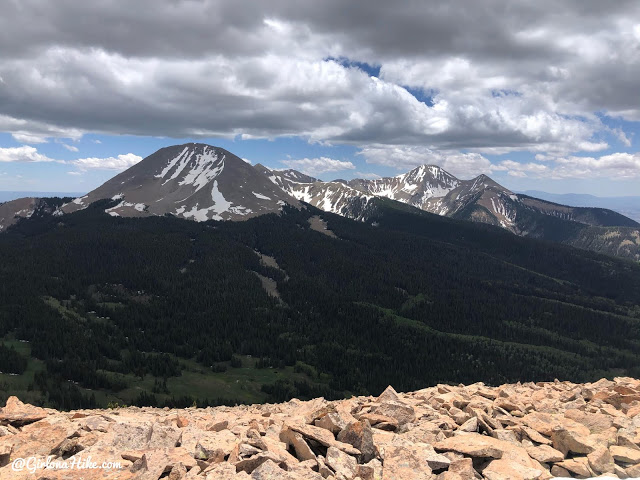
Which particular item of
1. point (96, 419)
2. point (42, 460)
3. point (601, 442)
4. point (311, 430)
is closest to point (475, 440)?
point (601, 442)

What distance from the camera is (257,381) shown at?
172125 mm

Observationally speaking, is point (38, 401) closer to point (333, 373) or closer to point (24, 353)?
point (24, 353)

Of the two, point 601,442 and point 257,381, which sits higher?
point 601,442

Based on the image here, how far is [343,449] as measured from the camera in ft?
54.9

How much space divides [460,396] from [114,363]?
186m

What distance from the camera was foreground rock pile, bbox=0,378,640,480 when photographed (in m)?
14.9

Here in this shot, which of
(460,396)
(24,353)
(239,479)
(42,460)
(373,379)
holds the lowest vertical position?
(373,379)

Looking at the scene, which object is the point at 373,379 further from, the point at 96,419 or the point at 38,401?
the point at 96,419

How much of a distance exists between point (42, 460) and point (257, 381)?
166 metres

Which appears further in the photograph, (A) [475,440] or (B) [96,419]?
(B) [96,419]

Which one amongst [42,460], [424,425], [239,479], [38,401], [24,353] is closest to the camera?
[239,479]

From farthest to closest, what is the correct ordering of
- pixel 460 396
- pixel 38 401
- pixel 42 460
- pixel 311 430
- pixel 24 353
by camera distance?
pixel 24 353, pixel 38 401, pixel 460 396, pixel 311 430, pixel 42 460

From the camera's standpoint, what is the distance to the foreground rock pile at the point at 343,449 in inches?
586

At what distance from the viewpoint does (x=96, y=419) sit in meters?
22.9
